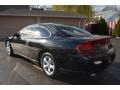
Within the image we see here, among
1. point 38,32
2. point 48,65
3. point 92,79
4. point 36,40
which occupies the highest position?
point 38,32

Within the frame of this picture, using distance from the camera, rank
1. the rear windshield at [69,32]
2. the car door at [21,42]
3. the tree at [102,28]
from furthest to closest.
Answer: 1. the tree at [102,28]
2. the car door at [21,42]
3. the rear windshield at [69,32]

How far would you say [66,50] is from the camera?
5.90m

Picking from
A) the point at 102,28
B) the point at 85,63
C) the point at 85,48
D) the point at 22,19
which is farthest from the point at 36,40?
the point at 102,28

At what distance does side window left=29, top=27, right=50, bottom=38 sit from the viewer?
22.5ft

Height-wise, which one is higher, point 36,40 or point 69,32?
point 69,32

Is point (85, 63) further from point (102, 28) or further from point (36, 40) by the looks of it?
point (102, 28)

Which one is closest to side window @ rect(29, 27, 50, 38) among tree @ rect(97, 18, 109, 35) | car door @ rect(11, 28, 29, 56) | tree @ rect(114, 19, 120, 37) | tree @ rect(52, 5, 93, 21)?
car door @ rect(11, 28, 29, 56)

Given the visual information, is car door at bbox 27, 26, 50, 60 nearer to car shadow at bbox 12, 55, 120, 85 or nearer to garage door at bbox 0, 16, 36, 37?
car shadow at bbox 12, 55, 120, 85

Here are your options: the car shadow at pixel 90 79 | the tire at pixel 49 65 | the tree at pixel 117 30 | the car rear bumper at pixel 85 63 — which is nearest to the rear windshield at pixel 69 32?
the tire at pixel 49 65

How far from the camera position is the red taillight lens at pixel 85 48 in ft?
18.7

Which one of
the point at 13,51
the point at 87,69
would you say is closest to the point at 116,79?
the point at 87,69

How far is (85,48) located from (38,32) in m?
2.06

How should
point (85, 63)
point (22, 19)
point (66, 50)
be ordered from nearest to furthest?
point (85, 63) < point (66, 50) < point (22, 19)

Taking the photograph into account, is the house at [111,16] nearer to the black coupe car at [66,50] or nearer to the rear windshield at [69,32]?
the rear windshield at [69,32]
